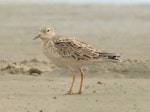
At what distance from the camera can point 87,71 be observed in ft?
41.2

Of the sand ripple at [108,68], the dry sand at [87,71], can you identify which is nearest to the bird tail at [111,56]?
the dry sand at [87,71]

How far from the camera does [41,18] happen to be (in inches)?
930

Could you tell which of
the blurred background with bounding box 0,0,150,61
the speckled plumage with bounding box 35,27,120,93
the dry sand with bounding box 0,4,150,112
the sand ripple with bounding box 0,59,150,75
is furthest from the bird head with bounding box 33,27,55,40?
the blurred background with bounding box 0,0,150,61

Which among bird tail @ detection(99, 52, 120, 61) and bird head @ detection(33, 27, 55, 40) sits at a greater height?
bird head @ detection(33, 27, 55, 40)

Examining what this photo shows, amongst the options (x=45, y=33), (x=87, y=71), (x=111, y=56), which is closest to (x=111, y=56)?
(x=111, y=56)

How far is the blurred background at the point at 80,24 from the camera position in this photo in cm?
1673

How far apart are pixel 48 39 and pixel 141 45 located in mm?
7146

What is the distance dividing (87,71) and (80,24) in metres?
9.79

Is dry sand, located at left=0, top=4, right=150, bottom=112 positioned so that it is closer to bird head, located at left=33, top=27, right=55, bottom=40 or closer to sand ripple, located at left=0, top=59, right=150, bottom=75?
sand ripple, located at left=0, top=59, right=150, bottom=75

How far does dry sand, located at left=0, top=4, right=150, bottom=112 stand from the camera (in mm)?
9336

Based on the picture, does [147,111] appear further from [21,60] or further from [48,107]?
[21,60]

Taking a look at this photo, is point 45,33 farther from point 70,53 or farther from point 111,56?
point 111,56

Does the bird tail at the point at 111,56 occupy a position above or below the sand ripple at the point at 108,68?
above

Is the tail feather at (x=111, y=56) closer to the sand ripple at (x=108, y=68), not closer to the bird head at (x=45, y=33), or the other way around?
the bird head at (x=45, y=33)
